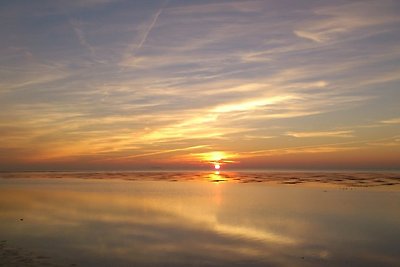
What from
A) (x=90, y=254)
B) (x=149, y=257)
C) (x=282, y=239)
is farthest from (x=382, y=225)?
(x=90, y=254)

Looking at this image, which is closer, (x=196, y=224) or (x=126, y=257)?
(x=126, y=257)

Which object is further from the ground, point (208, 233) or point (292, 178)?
point (292, 178)

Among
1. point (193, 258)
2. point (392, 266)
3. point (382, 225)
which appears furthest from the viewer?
point (382, 225)

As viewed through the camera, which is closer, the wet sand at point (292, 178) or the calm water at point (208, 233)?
the calm water at point (208, 233)

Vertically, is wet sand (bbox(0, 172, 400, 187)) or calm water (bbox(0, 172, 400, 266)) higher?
wet sand (bbox(0, 172, 400, 187))

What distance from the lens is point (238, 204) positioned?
3375 cm

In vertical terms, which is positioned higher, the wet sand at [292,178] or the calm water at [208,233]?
the wet sand at [292,178]

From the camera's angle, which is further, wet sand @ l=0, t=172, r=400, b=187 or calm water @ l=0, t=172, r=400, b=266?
wet sand @ l=0, t=172, r=400, b=187

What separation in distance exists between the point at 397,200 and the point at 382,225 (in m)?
13.6

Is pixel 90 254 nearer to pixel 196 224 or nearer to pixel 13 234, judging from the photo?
pixel 13 234

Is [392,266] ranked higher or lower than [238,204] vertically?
lower

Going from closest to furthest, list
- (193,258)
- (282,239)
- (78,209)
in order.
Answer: (193,258), (282,239), (78,209)

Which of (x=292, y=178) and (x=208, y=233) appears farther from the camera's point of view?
(x=292, y=178)

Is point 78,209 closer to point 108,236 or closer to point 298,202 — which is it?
point 108,236
